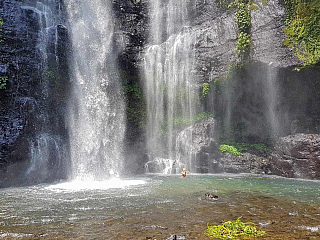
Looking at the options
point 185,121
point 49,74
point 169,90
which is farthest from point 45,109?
point 185,121

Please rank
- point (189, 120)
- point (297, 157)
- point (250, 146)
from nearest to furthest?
point (297, 157), point (250, 146), point (189, 120)

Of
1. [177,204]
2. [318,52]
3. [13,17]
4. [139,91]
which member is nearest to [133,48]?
[139,91]

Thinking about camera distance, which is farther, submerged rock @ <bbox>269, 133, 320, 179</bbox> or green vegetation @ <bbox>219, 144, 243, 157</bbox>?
green vegetation @ <bbox>219, 144, 243, 157</bbox>

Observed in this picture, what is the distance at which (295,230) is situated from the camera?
444 centimetres

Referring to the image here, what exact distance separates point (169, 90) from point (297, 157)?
10374mm

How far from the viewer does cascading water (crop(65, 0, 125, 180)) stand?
16.3 m

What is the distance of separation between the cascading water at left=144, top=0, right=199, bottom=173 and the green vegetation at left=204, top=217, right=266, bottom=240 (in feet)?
44.4

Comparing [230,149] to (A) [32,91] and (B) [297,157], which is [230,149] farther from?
(A) [32,91]

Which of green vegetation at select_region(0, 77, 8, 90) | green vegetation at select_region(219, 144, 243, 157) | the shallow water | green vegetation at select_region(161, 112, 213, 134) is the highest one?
green vegetation at select_region(0, 77, 8, 90)

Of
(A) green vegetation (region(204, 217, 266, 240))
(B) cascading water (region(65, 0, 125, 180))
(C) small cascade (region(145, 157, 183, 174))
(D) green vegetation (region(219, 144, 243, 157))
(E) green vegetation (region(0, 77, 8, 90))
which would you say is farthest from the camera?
(C) small cascade (region(145, 157, 183, 174))

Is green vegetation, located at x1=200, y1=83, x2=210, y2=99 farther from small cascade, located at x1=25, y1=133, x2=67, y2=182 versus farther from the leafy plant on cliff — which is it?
small cascade, located at x1=25, y1=133, x2=67, y2=182

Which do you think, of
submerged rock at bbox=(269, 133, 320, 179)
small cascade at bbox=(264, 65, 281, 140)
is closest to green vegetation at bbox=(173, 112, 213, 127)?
small cascade at bbox=(264, 65, 281, 140)

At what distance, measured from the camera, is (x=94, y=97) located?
A: 712 inches

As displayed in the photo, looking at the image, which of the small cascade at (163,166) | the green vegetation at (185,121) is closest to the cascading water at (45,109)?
the small cascade at (163,166)
